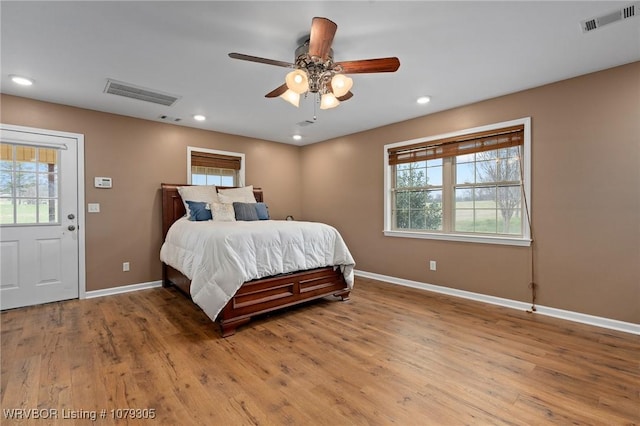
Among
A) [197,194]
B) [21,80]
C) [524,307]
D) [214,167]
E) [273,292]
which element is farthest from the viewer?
[214,167]

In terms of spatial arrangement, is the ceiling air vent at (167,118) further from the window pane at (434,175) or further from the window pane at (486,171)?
the window pane at (486,171)

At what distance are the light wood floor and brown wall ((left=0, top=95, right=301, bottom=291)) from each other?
0.89 metres

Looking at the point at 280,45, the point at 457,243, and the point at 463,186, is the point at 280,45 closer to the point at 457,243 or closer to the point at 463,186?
the point at 463,186

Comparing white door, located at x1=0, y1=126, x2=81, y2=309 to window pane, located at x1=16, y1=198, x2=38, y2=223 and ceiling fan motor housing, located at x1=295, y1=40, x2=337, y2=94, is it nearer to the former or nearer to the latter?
window pane, located at x1=16, y1=198, x2=38, y2=223

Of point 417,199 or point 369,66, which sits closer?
point 369,66

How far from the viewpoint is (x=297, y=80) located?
2.13 meters

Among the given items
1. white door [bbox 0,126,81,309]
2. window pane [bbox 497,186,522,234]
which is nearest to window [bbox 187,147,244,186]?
white door [bbox 0,126,81,309]

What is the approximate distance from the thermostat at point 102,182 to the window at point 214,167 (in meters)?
1.02

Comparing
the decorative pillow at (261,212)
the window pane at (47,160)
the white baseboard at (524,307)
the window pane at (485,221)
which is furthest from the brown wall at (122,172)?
the window pane at (485,221)

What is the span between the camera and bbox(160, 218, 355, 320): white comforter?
2652 mm

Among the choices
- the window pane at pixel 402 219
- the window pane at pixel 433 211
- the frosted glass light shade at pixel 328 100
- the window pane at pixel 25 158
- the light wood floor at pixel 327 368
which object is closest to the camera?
the light wood floor at pixel 327 368

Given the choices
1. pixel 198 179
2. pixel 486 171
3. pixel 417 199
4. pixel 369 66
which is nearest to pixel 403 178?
pixel 417 199

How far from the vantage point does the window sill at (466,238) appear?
3254 millimetres

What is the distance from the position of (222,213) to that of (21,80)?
2.35 metres
